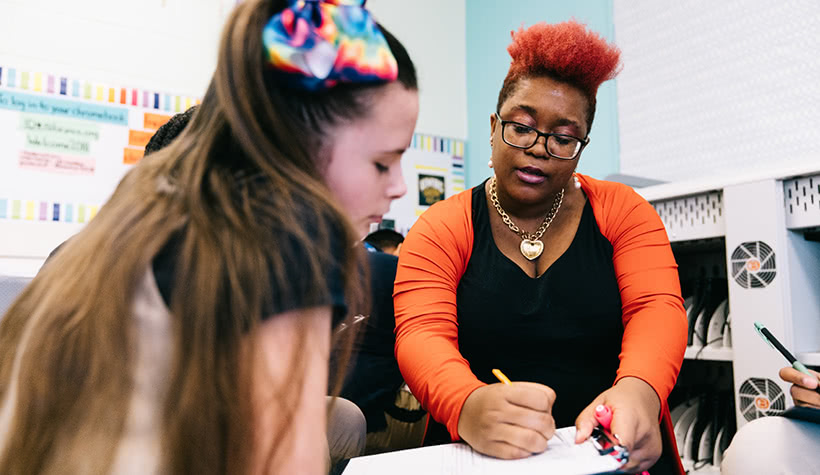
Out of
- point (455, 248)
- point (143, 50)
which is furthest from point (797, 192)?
point (143, 50)

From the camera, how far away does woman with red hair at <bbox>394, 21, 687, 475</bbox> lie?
0.91m

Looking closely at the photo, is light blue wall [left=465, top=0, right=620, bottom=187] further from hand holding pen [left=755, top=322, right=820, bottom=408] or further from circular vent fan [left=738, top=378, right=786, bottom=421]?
hand holding pen [left=755, top=322, right=820, bottom=408]

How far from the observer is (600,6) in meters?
2.12

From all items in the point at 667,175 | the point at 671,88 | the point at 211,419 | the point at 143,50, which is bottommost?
the point at 211,419

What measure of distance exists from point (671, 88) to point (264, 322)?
1769mm

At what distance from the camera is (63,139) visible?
1.93 m

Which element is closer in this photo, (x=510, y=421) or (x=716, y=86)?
(x=510, y=421)

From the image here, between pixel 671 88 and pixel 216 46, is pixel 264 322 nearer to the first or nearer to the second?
pixel 216 46

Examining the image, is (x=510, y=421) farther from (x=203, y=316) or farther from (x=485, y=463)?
(x=203, y=316)

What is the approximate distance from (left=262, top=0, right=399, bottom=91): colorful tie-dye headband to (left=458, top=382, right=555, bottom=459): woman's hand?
0.44 m

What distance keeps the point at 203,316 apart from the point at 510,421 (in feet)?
1.50

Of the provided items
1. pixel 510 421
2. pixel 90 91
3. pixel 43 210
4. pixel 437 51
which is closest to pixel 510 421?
pixel 510 421

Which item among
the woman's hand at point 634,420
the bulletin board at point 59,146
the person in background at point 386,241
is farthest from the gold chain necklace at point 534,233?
the bulletin board at point 59,146

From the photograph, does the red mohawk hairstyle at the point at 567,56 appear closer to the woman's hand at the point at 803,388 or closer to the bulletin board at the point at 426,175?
the woman's hand at the point at 803,388
